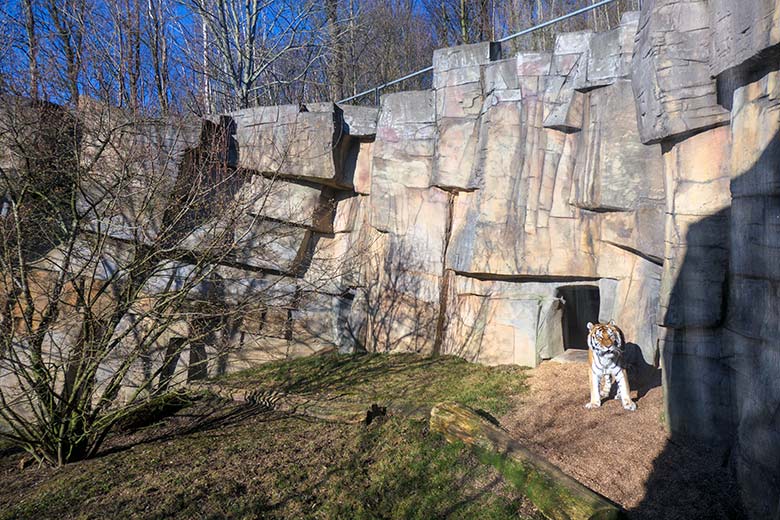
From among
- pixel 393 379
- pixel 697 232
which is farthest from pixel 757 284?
pixel 393 379

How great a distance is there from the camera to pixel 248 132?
9922 mm

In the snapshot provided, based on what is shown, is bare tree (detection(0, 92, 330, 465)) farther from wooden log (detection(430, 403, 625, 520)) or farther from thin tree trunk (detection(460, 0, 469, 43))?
thin tree trunk (detection(460, 0, 469, 43))

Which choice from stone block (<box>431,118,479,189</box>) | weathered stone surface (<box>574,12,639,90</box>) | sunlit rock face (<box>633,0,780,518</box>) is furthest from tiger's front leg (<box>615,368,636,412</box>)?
stone block (<box>431,118,479,189</box>)

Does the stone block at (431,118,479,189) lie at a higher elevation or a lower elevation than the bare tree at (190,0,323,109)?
lower

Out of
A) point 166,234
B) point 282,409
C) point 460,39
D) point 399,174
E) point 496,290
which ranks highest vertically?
point 460,39

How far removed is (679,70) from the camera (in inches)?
194

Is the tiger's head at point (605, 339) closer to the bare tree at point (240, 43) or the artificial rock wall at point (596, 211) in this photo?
the artificial rock wall at point (596, 211)

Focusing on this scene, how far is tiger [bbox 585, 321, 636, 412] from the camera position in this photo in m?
5.56

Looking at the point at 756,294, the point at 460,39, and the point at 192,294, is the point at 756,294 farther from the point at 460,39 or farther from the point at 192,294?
the point at 460,39

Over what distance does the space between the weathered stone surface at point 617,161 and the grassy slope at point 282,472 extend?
9.10 ft

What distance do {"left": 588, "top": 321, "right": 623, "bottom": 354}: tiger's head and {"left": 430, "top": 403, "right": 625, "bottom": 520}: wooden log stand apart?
1.35 m

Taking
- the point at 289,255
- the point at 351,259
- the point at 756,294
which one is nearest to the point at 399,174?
the point at 351,259

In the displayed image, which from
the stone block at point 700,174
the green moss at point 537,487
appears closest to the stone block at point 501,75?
the stone block at point 700,174

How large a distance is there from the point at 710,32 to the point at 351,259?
665 centimetres
